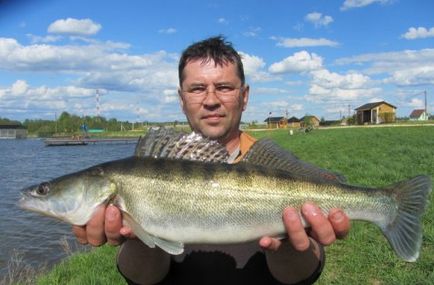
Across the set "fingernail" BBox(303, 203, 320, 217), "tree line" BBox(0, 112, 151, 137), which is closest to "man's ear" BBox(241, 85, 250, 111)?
"fingernail" BBox(303, 203, 320, 217)

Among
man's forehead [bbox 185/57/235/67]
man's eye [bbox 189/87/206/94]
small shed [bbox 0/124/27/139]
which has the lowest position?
small shed [bbox 0/124/27/139]

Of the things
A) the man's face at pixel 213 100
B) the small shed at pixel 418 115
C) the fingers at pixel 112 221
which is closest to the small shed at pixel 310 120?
the small shed at pixel 418 115

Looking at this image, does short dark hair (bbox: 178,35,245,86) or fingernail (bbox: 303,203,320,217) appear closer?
fingernail (bbox: 303,203,320,217)

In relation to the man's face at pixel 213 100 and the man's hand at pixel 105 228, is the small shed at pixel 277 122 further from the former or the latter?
the man's hand at pixel 105 228

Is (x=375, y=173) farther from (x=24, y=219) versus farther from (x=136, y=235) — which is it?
(x=136, y=235)

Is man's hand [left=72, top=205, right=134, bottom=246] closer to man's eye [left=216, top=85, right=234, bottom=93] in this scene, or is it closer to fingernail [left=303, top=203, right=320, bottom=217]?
fingernail [left=303, top=203, right=320, bottom=217]

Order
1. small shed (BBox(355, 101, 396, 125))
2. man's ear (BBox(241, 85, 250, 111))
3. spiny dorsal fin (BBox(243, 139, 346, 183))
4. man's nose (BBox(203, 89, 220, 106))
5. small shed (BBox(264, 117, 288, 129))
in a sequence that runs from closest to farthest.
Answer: spiny dorsal fin (BBox(243, 139, 346, 183))
man's nose (BBox(203, 89, 220, 106))
man's ear (BBox(241, 85, 250, 111))
small shed (BBox(355, 101, 396, 125))
small shed (BBox(264, 117, 288, 129))
